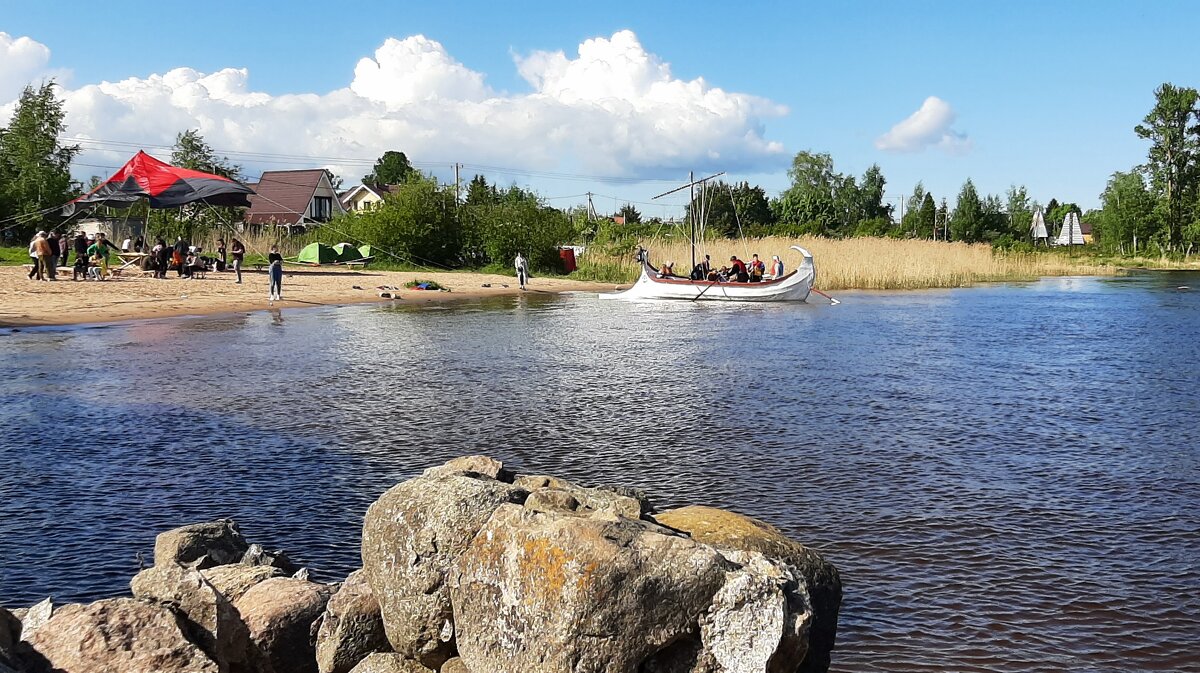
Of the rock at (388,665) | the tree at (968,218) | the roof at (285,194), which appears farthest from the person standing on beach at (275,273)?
the tree at (968,218)

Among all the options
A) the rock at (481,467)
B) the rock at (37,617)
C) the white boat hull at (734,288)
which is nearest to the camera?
the rock at (37,617)

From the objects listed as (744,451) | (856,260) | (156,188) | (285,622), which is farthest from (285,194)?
(285,622)

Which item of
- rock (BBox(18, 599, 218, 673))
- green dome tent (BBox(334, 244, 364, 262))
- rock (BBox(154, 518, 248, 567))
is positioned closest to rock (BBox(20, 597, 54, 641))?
rock (BBox(18, 599, 218, 673))

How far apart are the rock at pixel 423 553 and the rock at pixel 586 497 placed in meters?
0.17

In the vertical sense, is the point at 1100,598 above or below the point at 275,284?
below

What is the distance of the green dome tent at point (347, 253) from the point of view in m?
52.8

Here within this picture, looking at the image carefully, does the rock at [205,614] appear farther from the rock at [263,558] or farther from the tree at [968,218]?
the tree at [968,218]

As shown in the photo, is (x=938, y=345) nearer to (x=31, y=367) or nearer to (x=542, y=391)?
(x=542, y=391)

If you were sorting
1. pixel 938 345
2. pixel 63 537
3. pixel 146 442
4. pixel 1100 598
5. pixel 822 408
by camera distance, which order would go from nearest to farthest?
pixel 1100 598
pixel 63 537
pixel 146 442
pixel 822 408
pixel 938 345

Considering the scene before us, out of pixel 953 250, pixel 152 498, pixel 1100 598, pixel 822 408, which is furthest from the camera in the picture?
pixel 953 250

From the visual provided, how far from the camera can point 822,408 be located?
14391 mm

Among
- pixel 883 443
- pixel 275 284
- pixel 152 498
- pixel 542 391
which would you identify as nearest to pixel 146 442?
pixel 152 498

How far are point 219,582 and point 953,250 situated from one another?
54662 mm

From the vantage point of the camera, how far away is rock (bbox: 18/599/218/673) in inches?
167
